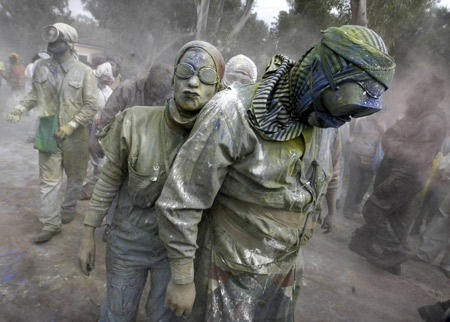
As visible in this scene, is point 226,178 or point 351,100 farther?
point 226,178

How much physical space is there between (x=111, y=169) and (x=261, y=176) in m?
0.96

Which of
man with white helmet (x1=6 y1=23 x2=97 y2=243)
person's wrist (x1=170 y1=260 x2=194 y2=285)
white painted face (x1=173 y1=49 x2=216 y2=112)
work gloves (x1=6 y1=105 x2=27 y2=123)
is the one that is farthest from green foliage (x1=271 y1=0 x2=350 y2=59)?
person's wrist (x1=170 y1=260 x2=194 y2=285)

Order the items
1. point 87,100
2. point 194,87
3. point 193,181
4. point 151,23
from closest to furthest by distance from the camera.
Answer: point 193,181, point 194,87, point 87,100, point 151,23

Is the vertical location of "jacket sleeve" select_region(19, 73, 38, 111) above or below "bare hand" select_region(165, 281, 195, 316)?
above

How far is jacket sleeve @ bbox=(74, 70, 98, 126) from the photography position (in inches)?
138

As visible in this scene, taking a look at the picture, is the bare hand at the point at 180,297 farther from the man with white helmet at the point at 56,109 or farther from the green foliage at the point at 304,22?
the green foliage at the point at 304,22

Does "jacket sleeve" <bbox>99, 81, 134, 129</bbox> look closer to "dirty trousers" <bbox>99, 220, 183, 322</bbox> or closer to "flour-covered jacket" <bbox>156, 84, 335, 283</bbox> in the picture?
"dirty trousers" <bbox>99, 220, 183, 322</bbox>

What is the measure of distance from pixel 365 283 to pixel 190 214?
321cm

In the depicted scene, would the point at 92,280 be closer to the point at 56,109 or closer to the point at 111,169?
the point at 111,169

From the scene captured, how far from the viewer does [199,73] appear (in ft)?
5.65

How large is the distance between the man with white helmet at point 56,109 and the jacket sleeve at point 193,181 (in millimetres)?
2525

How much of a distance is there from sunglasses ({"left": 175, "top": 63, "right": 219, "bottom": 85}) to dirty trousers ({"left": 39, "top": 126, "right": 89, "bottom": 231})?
2386 millimetres

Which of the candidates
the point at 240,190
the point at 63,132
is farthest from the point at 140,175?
the point at 63,132

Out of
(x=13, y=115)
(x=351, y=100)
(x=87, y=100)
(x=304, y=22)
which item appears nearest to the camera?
(x=351, y=100)
